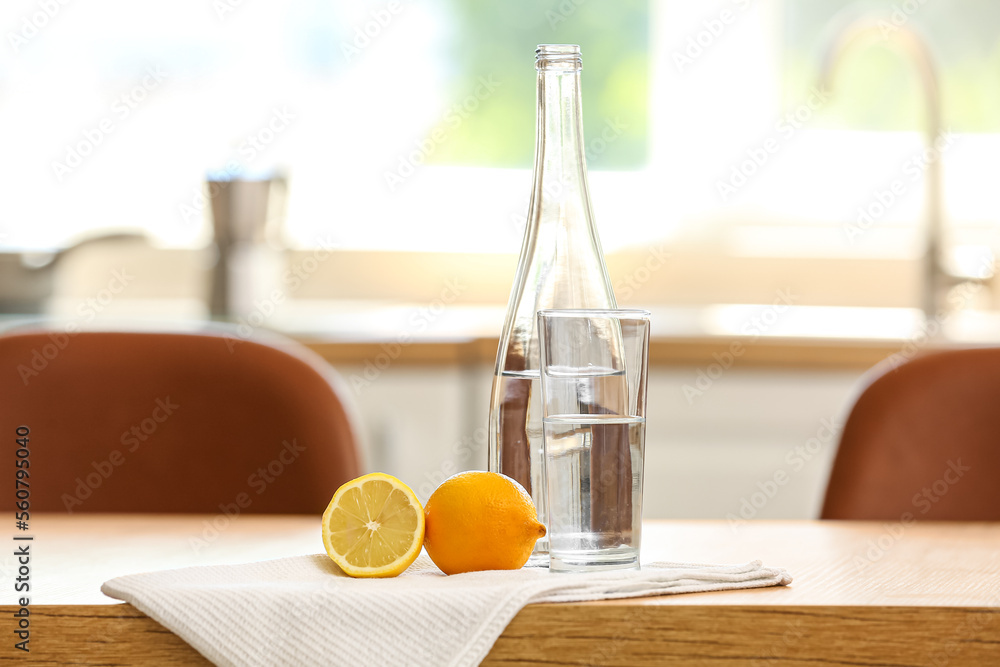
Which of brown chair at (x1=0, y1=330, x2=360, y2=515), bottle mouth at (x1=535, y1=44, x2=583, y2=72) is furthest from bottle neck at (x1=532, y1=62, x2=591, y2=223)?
brown chair at (x1=0, y1=330, x2=360, y2=515)

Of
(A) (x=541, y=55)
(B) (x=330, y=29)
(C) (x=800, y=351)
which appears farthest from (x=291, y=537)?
(B) (x=330, y=29)

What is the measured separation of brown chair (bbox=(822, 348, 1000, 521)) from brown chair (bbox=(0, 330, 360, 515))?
19.5 inches

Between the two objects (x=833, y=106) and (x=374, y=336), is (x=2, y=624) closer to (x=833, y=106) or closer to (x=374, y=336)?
(x=374, y=336)

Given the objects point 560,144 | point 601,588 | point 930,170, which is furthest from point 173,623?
point 930,170

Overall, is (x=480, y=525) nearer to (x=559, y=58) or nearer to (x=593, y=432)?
(x=593, y=432)

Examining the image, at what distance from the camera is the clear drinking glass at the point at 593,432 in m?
0.58

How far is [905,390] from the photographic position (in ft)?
3.50

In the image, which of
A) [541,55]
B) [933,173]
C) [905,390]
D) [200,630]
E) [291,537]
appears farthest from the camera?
[933,173]

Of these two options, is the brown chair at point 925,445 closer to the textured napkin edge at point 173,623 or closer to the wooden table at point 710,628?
the wooden table at point 710,628

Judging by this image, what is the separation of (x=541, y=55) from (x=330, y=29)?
192cm

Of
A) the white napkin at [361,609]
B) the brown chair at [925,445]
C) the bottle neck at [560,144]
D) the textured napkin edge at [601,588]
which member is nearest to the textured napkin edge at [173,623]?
the white napkin at [361,609]

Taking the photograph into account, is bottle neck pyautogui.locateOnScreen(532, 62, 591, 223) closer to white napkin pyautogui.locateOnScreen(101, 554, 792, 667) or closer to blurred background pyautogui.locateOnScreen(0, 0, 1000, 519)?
white napkin pyautogui.locateOnScreen(101, 554, 792, 667)

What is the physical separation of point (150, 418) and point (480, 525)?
60 cm

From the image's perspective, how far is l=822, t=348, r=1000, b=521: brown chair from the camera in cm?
105
